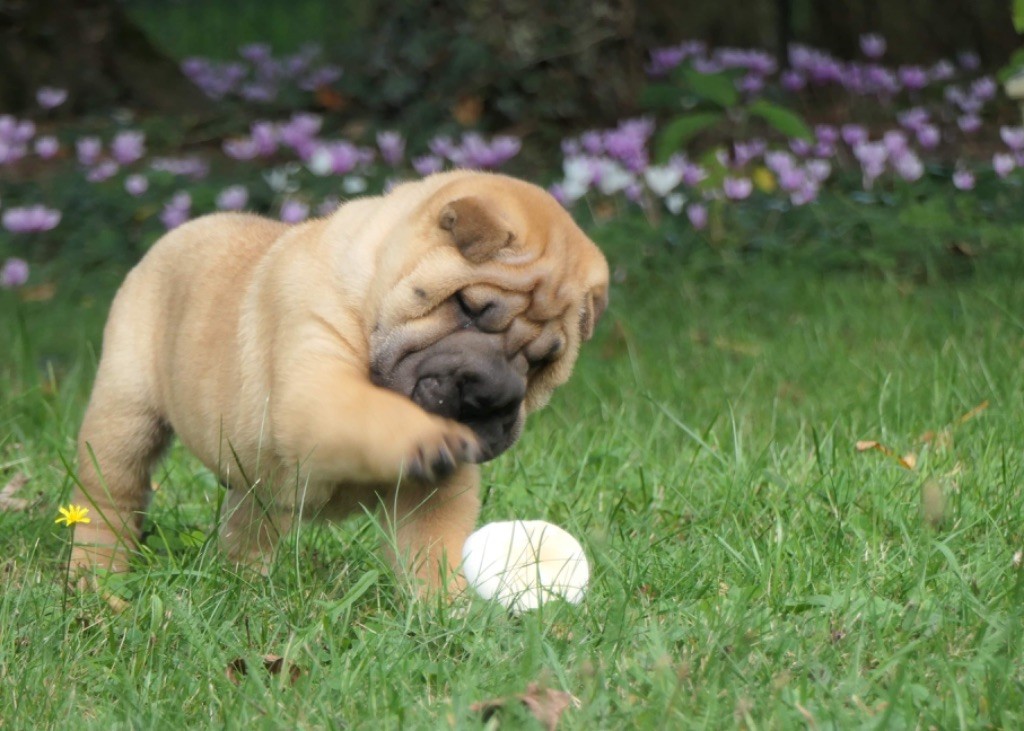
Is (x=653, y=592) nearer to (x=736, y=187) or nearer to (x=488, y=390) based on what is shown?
(x=488, y=390)

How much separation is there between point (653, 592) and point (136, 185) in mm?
Answer: 5254

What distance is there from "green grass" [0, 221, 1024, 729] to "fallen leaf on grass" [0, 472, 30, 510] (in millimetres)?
50

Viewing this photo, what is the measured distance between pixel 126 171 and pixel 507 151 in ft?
8.97

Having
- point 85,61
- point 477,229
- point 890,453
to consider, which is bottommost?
point 85,61

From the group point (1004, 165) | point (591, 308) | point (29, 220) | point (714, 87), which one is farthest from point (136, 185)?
point (591, 308)

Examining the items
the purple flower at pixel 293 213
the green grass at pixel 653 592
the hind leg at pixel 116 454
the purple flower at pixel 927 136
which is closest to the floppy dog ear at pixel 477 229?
the green grass at pixel 653 592

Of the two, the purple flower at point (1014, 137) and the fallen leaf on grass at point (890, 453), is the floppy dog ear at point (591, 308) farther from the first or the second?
the purple flower at point (1014, 137)

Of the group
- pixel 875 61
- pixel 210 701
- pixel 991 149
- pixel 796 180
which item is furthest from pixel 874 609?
pixel 875 61

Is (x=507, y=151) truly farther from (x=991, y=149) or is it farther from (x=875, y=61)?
(x=875, y=61)

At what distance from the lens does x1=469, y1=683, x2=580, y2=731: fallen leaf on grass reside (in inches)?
95.0

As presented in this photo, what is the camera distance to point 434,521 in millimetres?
3404

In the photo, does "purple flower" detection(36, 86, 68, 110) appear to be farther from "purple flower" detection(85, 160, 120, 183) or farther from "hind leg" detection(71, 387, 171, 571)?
"hind leg" detection(71, 387, 171, 571)

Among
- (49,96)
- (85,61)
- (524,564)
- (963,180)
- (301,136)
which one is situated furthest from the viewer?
(85,61)

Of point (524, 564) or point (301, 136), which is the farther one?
point (301, 136)
